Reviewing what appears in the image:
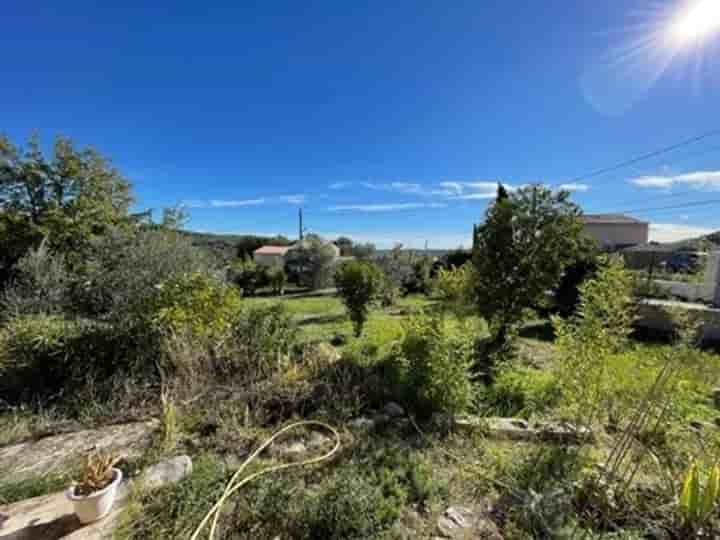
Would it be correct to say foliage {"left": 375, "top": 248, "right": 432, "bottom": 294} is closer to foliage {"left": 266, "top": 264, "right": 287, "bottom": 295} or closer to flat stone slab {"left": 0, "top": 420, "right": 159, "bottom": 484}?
foliage {"left": 266, "top": 264, "right": 287, "bottom": 295}

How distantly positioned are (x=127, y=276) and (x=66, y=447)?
3133mm

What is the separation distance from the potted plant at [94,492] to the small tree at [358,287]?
464 centimetres

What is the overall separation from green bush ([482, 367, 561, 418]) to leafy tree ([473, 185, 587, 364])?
1.27 meters

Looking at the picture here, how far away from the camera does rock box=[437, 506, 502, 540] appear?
1766mm

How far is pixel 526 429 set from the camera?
277 cm

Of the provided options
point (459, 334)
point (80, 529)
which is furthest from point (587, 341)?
point (80, 529)

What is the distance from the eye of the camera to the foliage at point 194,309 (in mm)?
3588

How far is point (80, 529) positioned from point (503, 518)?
2.56 metres

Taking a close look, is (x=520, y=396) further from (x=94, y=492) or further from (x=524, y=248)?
(x=94, y=492)

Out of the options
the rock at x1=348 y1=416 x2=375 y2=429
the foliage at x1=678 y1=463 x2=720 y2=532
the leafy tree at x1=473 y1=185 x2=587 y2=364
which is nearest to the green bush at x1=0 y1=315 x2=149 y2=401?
the rock at x1=348 y1=416 x2=375 y2=429

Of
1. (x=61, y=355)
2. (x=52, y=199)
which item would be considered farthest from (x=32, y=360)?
(x=52, y=199)

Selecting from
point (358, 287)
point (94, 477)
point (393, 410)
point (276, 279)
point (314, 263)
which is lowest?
point (393, 410)

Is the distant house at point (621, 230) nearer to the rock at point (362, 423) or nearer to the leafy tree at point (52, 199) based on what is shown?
the rock at point (362, 423)

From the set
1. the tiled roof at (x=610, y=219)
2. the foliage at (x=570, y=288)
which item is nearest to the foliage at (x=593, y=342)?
the foliage at (x=570, y=288)
